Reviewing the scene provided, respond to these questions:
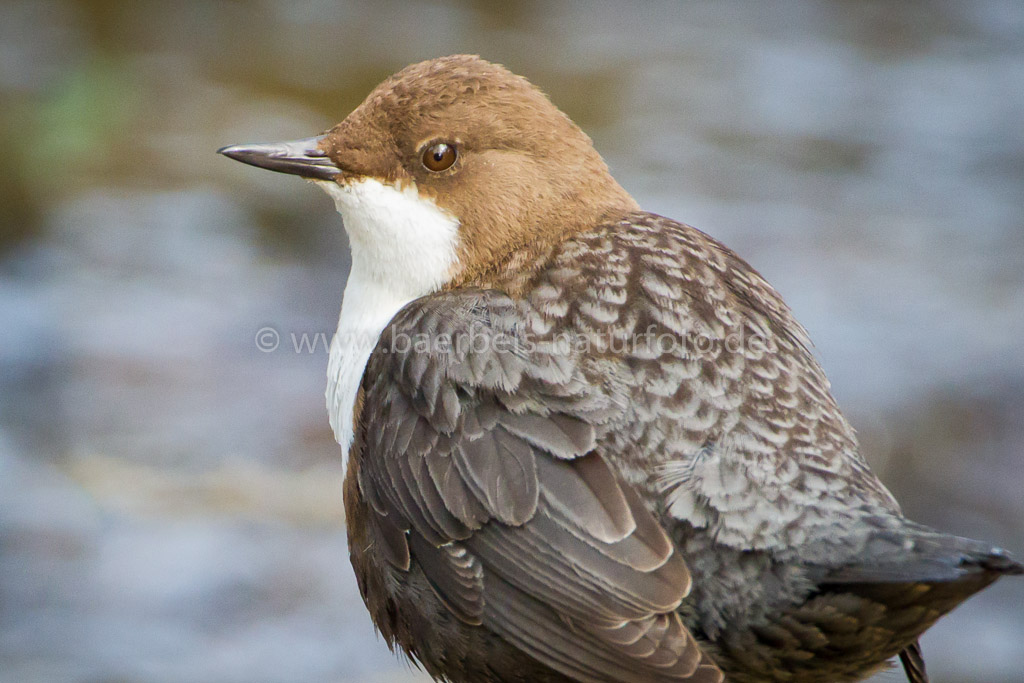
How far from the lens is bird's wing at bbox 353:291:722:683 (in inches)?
104

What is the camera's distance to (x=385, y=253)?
3.29 m

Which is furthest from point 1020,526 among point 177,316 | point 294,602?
point 177,316

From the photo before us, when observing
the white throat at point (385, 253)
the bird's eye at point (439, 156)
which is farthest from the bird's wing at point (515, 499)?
the bird's eye at point (439, 156)

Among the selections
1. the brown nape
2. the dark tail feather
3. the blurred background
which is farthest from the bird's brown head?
the blurred background

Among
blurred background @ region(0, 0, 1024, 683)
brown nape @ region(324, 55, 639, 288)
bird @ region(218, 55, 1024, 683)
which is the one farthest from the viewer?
blurred background @ region(0, 0, 1024, 683)

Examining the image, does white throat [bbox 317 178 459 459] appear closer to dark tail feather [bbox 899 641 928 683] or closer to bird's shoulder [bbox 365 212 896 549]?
bird's shoulder [bbox 365 212 896 549]

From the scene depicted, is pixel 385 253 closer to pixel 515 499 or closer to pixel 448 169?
pixel 448 169

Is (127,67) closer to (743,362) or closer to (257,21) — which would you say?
(257,21)

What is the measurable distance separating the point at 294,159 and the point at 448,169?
0.42 meters

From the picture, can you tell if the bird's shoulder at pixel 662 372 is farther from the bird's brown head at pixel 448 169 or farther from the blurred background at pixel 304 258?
the blurred background at pixel 304 258

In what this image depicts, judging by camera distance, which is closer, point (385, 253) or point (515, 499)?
point (515, 499)

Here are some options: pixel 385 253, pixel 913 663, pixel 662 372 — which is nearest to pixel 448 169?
pixel 385 253

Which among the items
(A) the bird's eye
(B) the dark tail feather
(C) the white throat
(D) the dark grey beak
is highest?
(D) the dark grey beak

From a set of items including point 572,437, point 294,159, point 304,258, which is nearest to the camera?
point 572,437
